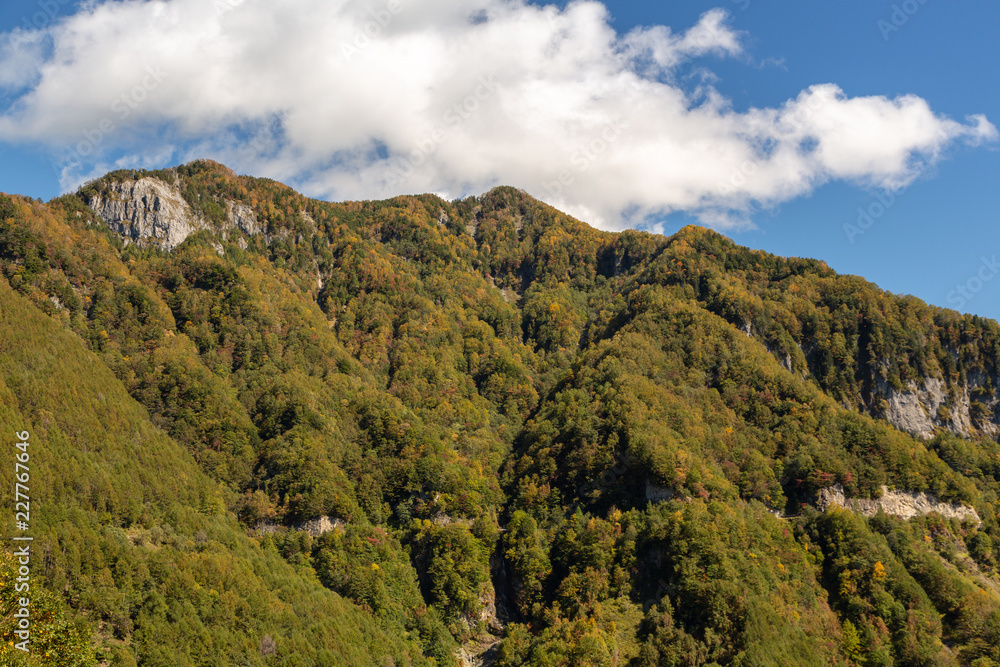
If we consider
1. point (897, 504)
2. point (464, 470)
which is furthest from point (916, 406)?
point (464, 470)

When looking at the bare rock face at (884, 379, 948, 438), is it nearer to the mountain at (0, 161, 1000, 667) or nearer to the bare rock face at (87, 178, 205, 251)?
the mountain at (0, 161, 1000, 667)

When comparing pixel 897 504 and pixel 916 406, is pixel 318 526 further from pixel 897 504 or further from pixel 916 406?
pixel 916 406

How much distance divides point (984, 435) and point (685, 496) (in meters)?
113

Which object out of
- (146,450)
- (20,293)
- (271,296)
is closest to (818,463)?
(146,450)

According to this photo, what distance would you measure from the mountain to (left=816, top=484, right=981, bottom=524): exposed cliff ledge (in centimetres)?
55

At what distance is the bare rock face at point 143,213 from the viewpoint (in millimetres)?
173750

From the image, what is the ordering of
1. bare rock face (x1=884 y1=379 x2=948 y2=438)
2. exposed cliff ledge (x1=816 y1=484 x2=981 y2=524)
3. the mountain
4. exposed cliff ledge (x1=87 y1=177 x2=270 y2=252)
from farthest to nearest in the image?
exposed cliff ledge (x1=87 y1=177 x2=270 y2=252) → bare rock face (x1=884 y1=379 x2=948 y2=438) → exposed cliff ledge (x1=816 y1=484 x2=981 y2=524) → the mountain

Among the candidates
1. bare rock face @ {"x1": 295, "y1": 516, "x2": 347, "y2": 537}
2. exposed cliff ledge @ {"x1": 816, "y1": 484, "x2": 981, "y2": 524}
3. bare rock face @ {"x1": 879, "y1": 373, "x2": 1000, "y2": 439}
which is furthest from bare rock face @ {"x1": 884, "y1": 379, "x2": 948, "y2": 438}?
bare rock face @ {"x1": 295, "y1": 516, "x2": 347, "y2": 537}

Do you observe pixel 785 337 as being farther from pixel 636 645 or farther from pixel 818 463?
pixel 636 645

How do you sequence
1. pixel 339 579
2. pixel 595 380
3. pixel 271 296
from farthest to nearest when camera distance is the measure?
pixel 271 296, pixel 595 380, pixel 339 579

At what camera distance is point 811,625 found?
9800cm

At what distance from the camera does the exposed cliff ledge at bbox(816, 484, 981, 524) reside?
12481 centimetres

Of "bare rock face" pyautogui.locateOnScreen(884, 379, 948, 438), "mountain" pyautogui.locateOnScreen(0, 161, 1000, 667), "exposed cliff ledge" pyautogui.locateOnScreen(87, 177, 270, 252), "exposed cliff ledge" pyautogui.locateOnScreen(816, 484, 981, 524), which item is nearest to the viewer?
"mountain" pyautogui.locateOnScreen(0, 161, 1000, 667)

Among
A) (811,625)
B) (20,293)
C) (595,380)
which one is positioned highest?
(20,293)
